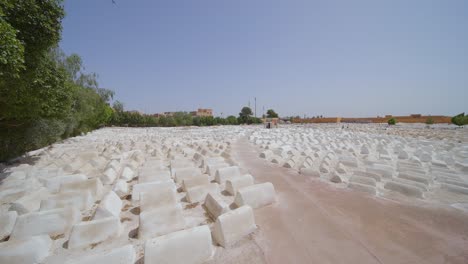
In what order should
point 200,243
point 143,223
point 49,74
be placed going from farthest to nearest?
point 49,74
point 143,223
point 200,243

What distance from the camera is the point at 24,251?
6.31 ft

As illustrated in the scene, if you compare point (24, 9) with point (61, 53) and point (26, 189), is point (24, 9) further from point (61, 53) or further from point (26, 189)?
point (61, 53)

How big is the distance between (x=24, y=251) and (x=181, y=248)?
1692 mm

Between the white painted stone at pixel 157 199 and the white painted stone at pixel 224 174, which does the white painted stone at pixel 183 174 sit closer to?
the white painted stone at pixel 224 174

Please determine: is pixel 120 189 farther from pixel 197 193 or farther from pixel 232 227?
pixel 232 227

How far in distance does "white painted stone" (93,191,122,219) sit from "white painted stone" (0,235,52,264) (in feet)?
1.88

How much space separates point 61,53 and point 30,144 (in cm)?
1088

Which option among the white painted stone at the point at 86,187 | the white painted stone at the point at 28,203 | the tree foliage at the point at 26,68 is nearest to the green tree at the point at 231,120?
the tree foliage at the point at 26,68

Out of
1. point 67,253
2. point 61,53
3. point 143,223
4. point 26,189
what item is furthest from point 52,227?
point 61,53

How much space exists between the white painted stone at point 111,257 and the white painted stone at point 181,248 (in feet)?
0.71

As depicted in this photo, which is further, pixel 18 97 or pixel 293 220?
pixel 18 97

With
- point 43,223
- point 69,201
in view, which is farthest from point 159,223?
point 69,201

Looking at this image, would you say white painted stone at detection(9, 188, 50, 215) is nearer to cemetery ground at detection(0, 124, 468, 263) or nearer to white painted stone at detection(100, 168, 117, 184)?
cemetery ground at detection(0, 124, 468, 263)

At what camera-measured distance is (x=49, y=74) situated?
5.21 m
